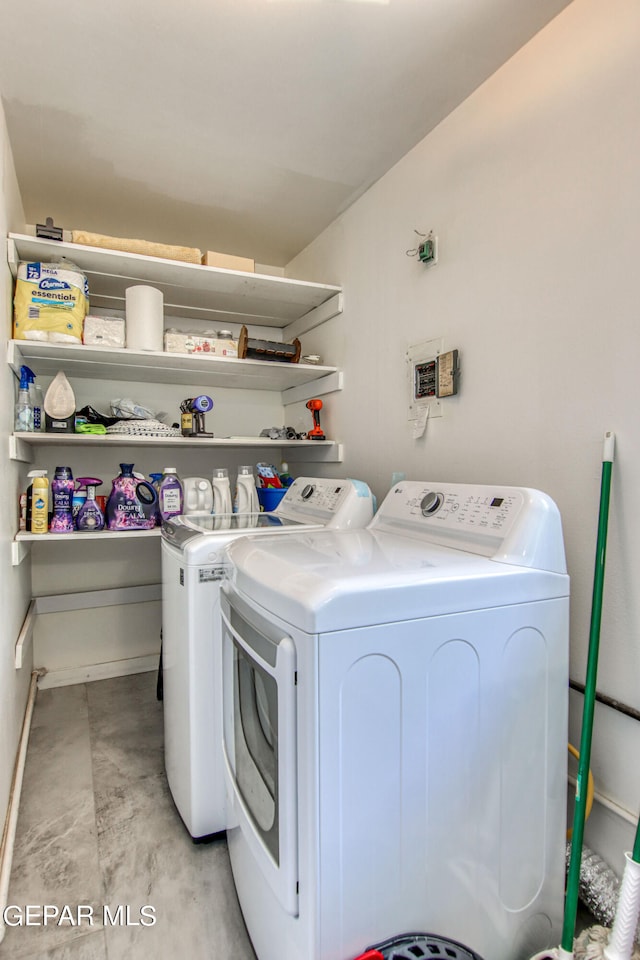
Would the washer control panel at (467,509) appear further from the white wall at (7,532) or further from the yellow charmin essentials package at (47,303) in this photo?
the yellow charmin essentials package at (47,303)

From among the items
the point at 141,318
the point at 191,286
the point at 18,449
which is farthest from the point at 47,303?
the point at 191,286

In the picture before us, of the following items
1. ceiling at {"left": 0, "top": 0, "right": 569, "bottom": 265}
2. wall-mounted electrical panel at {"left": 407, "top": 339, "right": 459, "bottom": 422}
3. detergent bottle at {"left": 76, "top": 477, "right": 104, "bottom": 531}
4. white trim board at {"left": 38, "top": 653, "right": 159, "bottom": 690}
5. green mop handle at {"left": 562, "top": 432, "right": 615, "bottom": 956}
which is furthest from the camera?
white trim board at {"left": 38, "top": 653, "right": 159, "bottom": 690}

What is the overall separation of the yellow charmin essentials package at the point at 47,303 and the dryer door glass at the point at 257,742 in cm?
151

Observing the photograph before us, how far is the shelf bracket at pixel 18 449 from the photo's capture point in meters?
1.90

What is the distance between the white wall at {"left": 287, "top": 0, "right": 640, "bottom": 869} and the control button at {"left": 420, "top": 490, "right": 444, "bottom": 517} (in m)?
0.23

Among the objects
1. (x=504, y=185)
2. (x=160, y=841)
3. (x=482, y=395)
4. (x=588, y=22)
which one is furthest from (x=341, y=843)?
(x=588, y=22)

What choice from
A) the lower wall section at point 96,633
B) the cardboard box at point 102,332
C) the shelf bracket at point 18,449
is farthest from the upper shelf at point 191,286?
the lower wall section at point 96,633

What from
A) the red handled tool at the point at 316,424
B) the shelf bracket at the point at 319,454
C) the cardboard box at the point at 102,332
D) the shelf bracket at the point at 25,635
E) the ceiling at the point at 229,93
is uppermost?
the ceiling at the point at 229,93

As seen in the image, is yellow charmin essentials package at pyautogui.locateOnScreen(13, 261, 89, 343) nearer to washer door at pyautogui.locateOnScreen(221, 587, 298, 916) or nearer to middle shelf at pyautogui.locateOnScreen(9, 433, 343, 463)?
middle shelf at pyautogui.locateOnScreen(9, 433, 343, 463)

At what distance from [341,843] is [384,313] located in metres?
1.94

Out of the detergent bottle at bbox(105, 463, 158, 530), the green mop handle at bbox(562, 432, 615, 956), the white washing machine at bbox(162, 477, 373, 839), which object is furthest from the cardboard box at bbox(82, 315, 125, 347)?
the green mop handle at bbox(562, 432, 615, 956)

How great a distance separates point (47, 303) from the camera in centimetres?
201

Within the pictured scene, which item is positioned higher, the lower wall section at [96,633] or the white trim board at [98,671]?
the lower wall section at [96,633]

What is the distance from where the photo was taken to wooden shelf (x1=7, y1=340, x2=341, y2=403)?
2100mm
